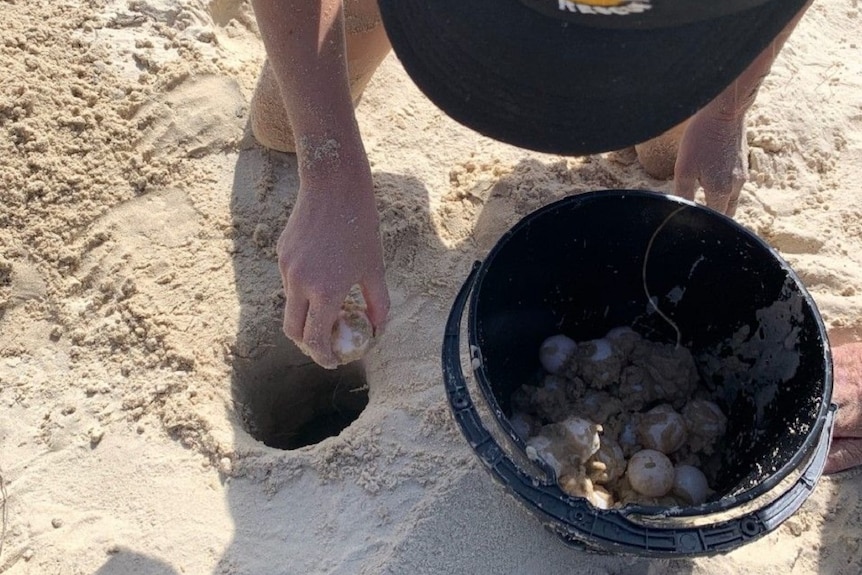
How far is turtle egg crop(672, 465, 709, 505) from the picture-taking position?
4.89 feet

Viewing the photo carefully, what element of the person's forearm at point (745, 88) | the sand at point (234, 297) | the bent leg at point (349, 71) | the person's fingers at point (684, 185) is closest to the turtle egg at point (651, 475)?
the sand at point (234, 297)

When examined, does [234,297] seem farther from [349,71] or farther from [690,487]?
[690,487]

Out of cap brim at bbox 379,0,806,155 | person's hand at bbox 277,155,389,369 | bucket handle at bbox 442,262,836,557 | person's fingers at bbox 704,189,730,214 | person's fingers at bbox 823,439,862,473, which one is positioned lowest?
person's fingers at bbox 823,439,862,473

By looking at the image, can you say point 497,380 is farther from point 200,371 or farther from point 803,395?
point 200,371

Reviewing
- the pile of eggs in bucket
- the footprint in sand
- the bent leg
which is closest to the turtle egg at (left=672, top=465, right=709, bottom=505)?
the pile of eggs in bucket

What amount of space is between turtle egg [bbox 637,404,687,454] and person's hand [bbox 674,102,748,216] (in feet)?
1.87

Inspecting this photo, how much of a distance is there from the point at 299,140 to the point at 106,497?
87 centimetres

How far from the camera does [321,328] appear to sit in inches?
55.9

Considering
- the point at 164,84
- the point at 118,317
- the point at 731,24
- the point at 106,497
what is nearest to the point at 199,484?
the point at 106,497

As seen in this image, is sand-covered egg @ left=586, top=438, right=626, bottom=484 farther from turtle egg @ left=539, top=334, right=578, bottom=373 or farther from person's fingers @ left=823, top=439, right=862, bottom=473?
person's fingers @ left=823, top=439, right=862, bottom=473

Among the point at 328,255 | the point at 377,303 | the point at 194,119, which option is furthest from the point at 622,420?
the point at 194,119

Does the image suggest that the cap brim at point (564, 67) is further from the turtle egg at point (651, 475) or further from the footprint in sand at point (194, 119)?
the footprint in sand at point (194, 119)

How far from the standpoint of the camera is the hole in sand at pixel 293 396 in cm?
186

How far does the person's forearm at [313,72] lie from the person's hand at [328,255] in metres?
0.05
